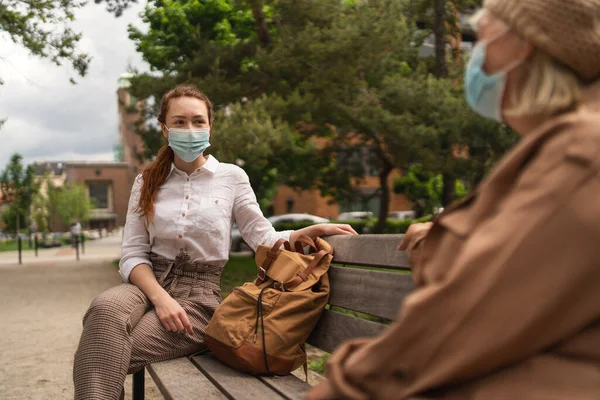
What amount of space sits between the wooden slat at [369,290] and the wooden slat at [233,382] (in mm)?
480

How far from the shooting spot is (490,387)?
1246 mm

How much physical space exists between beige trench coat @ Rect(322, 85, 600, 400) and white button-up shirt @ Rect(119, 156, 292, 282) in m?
1.86

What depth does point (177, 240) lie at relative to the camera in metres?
3.18

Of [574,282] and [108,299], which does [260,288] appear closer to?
[108,299]

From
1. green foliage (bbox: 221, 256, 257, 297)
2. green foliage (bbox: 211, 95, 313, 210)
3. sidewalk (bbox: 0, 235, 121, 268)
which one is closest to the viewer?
green foliage (bbox: 221, 256, 257, 297)

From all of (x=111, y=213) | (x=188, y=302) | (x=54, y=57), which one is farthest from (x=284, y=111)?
(x=111, y=213)

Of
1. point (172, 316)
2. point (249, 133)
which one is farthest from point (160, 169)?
point (249, 133)

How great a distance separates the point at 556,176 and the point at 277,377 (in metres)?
1.80

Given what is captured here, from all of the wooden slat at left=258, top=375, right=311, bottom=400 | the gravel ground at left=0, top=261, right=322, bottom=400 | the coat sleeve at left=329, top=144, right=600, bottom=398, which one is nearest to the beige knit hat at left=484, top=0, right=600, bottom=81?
the coat sleeve at left=329, top=144, right=600, bottom=398

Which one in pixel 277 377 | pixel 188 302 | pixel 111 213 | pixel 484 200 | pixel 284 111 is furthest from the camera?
pixel 111 213

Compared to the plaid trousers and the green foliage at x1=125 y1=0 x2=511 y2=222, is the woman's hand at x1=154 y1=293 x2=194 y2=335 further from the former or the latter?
the green foliage at x1=125 y1=0 x2=511 y2=222

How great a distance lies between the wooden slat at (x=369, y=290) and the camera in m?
2.36

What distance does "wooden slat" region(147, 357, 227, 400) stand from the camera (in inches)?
96.4

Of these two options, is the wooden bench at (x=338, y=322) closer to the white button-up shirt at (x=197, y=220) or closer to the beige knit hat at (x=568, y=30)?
the white button-up shirt at (x=197, y=220)
